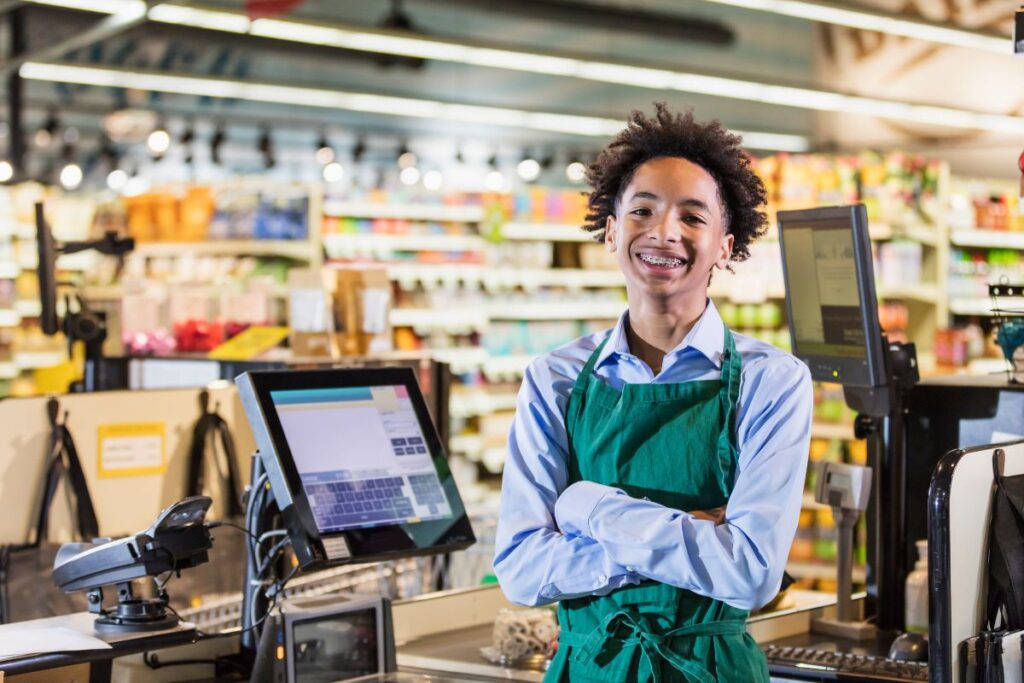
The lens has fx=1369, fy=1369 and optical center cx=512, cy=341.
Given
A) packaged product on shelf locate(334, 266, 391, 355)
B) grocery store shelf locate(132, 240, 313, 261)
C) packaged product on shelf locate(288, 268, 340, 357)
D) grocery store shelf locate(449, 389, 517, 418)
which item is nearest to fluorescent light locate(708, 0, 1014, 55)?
grocery store shelf locate(132, 240, 313, 261)

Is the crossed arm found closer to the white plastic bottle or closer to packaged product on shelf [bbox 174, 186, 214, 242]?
the white plastic bottle

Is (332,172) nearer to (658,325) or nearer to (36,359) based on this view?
(36,359)

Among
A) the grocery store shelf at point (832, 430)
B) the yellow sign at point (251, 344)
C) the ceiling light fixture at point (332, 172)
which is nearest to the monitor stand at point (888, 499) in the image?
the yellow sign at point (251, 344)

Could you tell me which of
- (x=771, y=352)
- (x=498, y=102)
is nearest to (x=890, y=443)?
(x=771, y=352)

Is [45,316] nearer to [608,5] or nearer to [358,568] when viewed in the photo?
[358,568]

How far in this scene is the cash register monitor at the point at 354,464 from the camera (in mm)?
2396

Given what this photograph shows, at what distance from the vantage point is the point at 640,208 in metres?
2.00

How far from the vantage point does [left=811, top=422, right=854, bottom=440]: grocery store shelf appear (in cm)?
693

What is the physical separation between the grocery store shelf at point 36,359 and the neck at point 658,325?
893 cm

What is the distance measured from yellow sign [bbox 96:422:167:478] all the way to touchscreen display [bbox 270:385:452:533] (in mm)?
1156

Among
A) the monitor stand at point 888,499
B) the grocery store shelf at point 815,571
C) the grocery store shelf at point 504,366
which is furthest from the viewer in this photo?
the grocery store shelf at point 504,366

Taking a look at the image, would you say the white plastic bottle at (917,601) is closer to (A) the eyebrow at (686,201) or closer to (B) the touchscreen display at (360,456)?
(B) the touchscreen display at (360,456)

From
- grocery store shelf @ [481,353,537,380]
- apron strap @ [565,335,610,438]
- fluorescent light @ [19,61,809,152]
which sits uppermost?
fluorescent light @ [19,61,809,152]

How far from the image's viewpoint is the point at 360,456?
2.53 m
